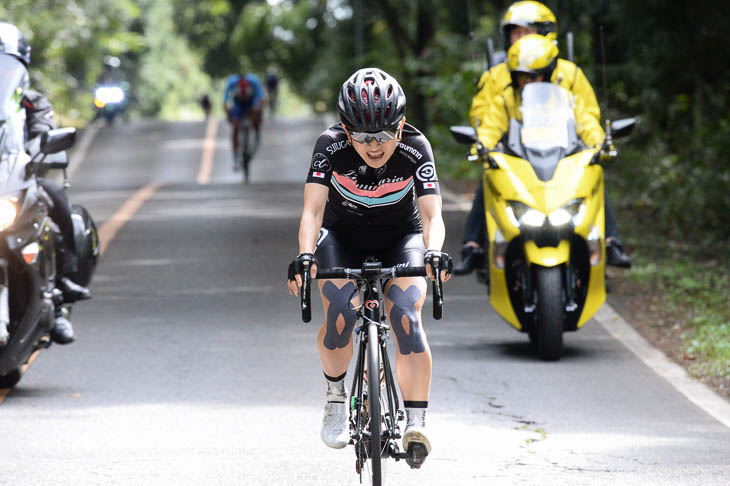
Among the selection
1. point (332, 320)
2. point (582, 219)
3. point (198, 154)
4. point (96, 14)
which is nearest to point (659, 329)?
point (582, 219)

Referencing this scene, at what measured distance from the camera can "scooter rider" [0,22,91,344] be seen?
8.88 metres

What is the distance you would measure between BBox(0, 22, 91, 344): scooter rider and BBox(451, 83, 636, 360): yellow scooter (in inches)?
107

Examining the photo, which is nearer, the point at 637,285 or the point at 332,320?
the point at 332,320

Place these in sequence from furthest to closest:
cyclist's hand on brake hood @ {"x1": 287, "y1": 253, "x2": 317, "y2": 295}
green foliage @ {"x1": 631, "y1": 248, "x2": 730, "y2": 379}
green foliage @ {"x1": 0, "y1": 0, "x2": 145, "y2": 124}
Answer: green foliage @ {"x1": 0, "y1": 0, "x2": 145, "y2": 124}, green foliage @ {"x1": 631, "y1": 248, "x2": 730, "y2": 379}, cyclist's hand on brake hood @ {"x1": 287, "y1": 253, "x2": 317, "y2": 295}

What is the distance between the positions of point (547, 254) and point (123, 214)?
11.3 metres

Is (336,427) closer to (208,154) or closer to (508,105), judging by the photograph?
(508,105)

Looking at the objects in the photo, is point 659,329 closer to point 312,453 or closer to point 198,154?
point 312,453

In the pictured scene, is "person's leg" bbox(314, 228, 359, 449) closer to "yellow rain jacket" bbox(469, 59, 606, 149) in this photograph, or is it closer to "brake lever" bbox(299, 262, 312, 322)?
"brake lever" bbox(299, 262, 312, 322)

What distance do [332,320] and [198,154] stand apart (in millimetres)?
33275

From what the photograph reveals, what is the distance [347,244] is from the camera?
253 inches

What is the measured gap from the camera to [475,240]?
418 inches

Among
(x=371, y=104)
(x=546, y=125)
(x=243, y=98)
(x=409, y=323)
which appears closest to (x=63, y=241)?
(x=546, y=125)

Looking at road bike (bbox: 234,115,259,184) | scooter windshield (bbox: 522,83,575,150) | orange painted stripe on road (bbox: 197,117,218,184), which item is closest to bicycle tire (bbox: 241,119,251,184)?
road bike (bbox: 234,115,259,184)

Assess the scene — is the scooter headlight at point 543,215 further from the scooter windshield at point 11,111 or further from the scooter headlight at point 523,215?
the scooter windshield at point 11,111
